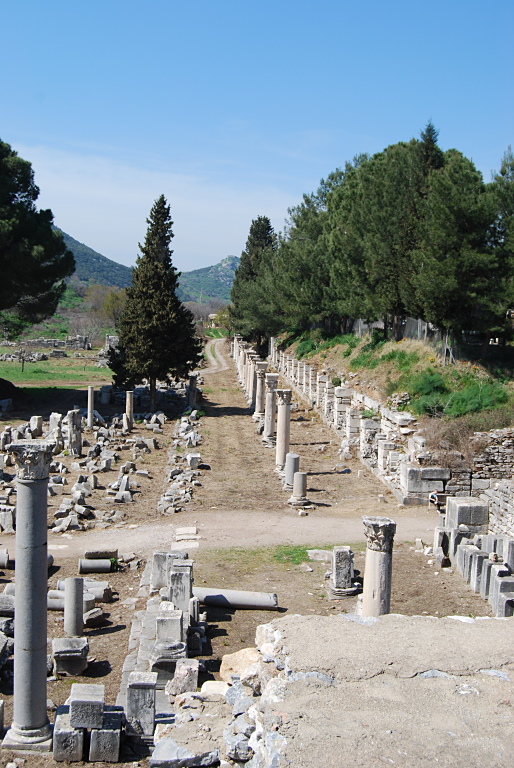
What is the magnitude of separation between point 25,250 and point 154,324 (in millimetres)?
7103

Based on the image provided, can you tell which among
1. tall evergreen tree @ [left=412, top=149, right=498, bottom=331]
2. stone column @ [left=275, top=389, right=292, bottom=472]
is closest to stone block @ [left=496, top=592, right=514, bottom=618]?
stone column @ [left=275, top=389, right=292, bottom=472]

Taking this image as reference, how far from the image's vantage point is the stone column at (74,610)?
11836 millimetres

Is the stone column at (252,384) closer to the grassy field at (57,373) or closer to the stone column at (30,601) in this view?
the grassy field at (57,373)

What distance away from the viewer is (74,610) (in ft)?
38.9

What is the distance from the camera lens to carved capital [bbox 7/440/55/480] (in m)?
8.49

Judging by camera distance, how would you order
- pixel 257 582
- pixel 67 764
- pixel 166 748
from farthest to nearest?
pixel 257 582 < pixel 67 764 < pixel 166 748

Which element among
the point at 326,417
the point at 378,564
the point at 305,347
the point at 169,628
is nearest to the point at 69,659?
the point at 169,628

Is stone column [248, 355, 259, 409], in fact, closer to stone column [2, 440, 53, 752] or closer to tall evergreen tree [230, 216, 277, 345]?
tall evergreen tree [230, 216, 277, 345]

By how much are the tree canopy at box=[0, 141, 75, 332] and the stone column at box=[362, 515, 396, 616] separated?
1108 inches

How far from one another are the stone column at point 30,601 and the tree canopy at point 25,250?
29.1 meters

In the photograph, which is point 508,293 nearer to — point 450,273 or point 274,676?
point 450,273

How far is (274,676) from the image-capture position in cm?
850

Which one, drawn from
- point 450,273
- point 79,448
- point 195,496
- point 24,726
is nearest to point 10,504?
point 195,496

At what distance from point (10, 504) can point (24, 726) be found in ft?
38.7
